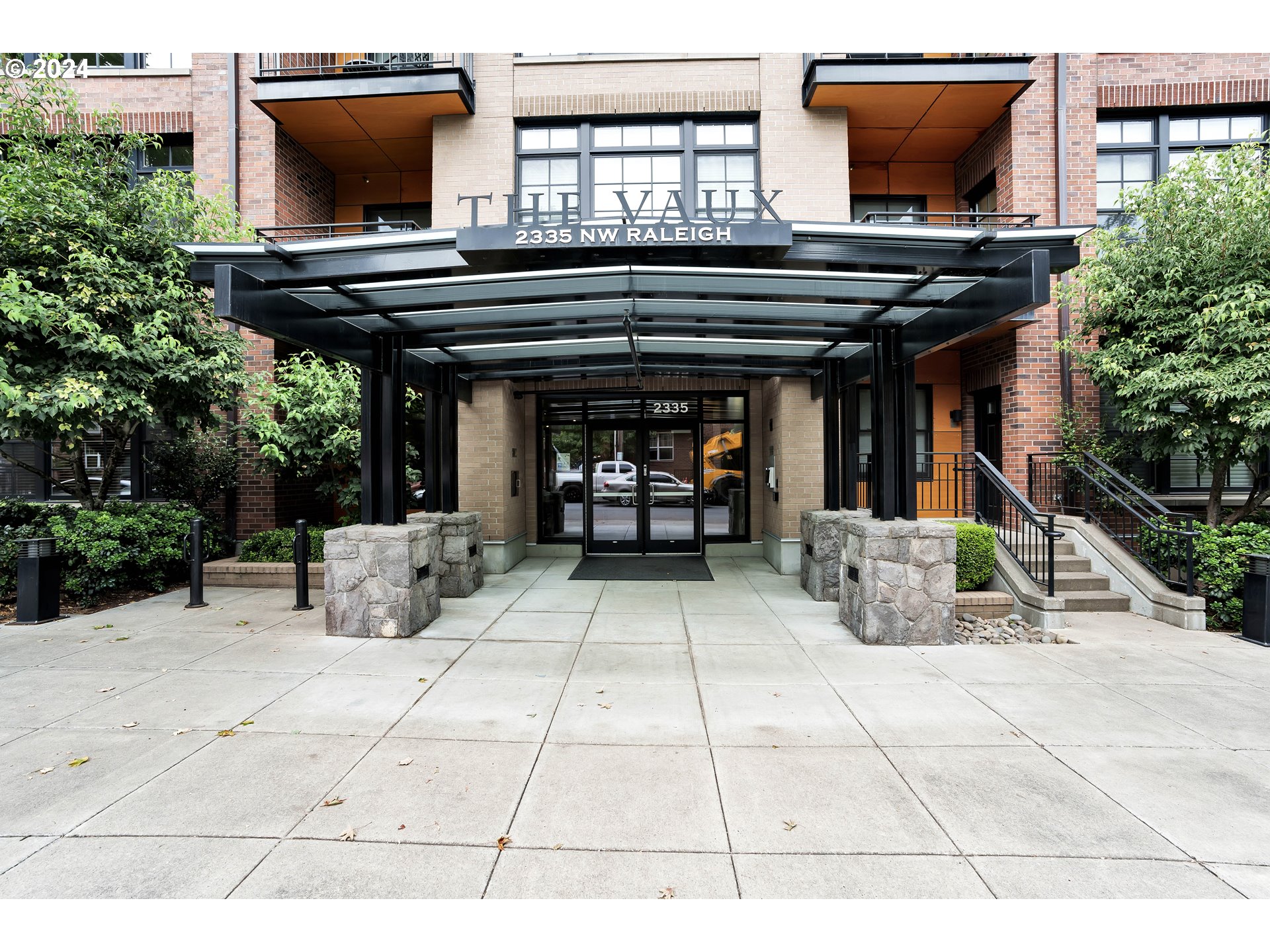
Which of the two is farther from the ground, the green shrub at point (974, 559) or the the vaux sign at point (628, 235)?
the the vaux sign at point (628, 235)

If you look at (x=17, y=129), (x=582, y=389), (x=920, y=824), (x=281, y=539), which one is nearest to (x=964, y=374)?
(x=582, y=389)

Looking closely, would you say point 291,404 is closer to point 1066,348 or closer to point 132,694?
point 132,694

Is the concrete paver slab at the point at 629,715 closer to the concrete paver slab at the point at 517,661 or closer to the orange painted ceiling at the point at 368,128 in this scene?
the concrete paver slab at the point at 517,661

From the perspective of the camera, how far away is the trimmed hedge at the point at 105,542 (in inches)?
312

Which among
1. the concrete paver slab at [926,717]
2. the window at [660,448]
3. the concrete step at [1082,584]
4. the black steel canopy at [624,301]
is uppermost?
the black steel canopy at [624,301]

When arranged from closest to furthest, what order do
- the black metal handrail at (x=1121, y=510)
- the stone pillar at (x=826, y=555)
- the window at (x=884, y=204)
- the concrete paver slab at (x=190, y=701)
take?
the concrete paver slab at (x=190, y=701) → the black metal handrail at (x=1121, y=510) → the stone pillar at (x=826, y=555) → the window at (x=884, y=204)

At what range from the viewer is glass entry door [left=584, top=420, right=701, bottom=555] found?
12406mm

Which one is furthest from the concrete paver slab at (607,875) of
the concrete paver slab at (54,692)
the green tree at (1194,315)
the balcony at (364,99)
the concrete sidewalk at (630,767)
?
the balcony at (364,99)

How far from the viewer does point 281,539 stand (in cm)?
979

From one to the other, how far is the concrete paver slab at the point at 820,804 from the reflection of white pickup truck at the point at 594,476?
8.79 m

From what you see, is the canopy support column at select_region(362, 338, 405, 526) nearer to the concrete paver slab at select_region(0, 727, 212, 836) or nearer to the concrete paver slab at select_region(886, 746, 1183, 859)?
the concrete paver slab at select_region(0, 727, 212, 836)

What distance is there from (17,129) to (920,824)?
43.1ft

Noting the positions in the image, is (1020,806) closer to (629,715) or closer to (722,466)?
(629,715)

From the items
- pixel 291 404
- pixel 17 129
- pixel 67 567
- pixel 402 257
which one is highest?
pixel 17 129
